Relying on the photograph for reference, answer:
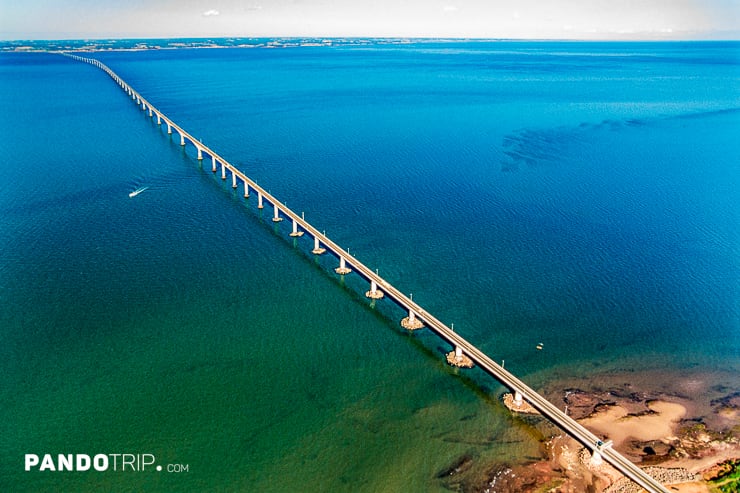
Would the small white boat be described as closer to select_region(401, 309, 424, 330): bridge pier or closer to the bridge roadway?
the bridge roadway

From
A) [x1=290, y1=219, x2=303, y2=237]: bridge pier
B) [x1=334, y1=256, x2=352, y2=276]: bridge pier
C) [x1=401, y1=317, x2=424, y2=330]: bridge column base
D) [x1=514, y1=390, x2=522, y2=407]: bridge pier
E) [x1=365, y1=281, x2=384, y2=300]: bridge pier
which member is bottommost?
[x1=514, y1=390, x2=522, y2=407]: bridge pier

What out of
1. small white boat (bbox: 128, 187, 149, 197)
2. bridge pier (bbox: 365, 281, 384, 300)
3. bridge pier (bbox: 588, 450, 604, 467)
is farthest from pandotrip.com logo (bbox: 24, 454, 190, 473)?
small white boat (bbox: 128, 187, 149, 197)

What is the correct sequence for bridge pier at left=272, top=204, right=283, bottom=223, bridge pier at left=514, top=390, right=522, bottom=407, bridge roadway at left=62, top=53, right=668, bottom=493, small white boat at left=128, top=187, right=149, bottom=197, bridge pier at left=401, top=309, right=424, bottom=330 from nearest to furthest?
bridge roadway at left=62, top=53, right=668, bottom=493
bridge pier at left=514, top=390, right=522, bottom=407
bridge pier at left=401, top=309, right=424, bottom=330
bridge pier at left=272, top=204, right=283, bottom=223
small white boat at left=128, top=187, right=149, bottom=197

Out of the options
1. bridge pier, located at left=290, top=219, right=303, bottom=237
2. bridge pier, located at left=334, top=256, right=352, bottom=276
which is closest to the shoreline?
bridge pier, located at left=334, top=256, right=352, bottom=276

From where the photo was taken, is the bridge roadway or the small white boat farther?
the small white boat

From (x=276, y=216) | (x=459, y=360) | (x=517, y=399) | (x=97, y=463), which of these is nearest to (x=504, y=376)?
(x=517, y=399)

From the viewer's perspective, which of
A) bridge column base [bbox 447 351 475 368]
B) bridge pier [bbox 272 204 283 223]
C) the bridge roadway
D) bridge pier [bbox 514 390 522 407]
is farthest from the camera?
bridge pier [bbox 272 204 283 223]

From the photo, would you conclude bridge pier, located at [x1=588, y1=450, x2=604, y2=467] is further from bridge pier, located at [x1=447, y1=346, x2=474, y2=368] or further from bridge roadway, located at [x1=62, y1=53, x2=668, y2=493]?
bridge pier, located at [x1=447, y1=346, x2=474, y2=368]

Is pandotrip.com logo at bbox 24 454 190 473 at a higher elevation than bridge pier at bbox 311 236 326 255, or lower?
lower
